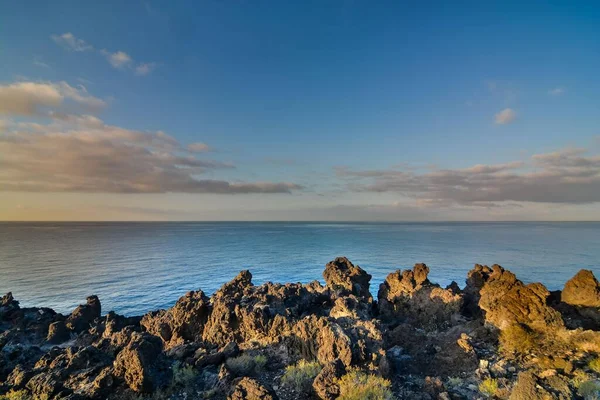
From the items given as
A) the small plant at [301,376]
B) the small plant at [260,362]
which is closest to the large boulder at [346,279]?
the small plant at [260,362]

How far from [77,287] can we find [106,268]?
Answer: 52.0 ft

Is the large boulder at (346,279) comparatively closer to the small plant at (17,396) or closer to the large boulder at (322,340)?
the large boulder at (322,340)

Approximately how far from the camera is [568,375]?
32.5 feet

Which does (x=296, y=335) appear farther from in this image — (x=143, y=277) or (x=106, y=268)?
(x=106, y=268)

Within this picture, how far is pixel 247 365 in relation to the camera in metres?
11.4

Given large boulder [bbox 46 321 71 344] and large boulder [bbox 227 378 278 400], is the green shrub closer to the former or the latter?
large boulder [bbox 227 378 278 400]

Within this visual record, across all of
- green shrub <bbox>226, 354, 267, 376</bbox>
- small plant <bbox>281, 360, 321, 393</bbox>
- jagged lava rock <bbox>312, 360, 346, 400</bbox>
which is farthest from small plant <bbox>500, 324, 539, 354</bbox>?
green shrub <bbox>226, 354, 267, 376</bbox>

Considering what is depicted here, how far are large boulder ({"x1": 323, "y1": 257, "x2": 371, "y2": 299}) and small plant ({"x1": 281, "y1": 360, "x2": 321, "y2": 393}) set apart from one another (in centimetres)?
1042

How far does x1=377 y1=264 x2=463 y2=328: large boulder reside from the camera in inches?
705

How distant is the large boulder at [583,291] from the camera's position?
613 inches

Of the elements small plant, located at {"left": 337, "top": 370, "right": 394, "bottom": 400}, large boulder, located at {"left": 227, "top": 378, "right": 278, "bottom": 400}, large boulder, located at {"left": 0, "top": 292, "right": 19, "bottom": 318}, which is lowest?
large boulder, located at {"left": 0, "top": 292, "right": 19, "bottom": 318}

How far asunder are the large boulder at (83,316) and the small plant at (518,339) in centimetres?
2695

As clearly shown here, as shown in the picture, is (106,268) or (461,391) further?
(106,268)

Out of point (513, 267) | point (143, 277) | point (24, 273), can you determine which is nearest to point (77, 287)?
point (143, 277)
